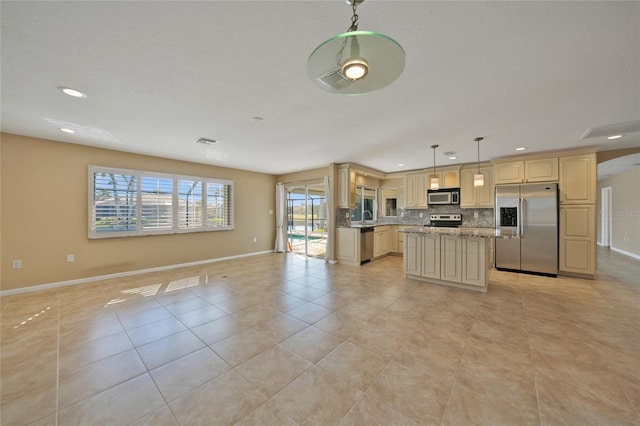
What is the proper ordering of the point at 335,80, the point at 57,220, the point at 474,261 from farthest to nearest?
the point at 57,220
the point at 474,261
the point at 335,80

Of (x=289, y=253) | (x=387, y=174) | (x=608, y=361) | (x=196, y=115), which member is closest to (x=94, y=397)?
(x=196, y=115)

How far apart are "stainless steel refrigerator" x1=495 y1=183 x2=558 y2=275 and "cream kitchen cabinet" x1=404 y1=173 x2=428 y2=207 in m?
1.67

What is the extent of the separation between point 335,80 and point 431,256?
3.77m

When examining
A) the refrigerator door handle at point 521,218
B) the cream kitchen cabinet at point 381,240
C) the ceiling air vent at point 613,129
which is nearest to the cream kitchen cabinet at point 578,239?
the refrigerator door handle at point 521,218

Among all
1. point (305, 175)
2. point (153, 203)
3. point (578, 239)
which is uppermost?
point (305, 175)

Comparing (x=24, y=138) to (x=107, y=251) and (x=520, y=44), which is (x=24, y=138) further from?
(x=520, y=44)

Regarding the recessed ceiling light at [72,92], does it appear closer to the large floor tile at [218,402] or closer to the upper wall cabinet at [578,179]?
the large floor tile at [218,402]

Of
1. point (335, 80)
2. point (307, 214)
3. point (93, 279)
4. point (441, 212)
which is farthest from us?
point (307, 214)

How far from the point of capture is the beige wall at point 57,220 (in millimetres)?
3574

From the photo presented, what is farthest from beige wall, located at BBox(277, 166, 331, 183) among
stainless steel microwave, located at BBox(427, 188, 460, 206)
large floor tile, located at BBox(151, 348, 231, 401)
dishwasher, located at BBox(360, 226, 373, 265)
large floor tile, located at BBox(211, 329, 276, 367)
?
large floor tile, located at BBox(151, 348, 231, 401)

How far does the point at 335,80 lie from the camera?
52.1 inches

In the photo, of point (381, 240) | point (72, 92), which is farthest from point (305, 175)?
point (72, 92)

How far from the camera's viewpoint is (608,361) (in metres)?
1.96

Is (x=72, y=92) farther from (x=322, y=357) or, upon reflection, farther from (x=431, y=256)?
(x=431, y=256)
